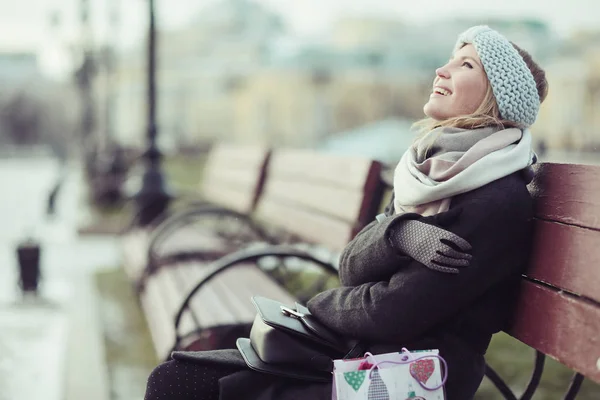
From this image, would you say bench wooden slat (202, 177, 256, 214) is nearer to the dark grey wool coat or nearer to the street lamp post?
the street lamp post

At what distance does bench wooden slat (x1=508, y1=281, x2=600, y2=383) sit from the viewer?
170cm

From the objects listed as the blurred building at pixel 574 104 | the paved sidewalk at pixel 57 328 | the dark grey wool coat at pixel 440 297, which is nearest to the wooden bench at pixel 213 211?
the paved sidewalk at pixel 57 328

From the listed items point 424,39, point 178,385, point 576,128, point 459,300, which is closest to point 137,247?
point 178,385

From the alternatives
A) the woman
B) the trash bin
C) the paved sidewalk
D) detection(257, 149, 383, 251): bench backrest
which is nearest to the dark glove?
the woman

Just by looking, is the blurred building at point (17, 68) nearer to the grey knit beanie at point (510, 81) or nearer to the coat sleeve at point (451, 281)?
the grey knit beanie at point (510, 81)

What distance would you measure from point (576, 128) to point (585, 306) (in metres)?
30.8

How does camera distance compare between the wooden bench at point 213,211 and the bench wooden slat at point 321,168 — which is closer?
the bench wooden slat at point 321,168

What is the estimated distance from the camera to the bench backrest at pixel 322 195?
3270mm

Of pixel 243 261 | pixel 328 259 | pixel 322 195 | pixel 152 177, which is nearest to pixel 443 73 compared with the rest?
pixel 243 261

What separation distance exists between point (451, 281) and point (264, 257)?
2131mm

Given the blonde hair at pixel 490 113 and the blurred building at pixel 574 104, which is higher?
the blonde hair at pixel 490 113

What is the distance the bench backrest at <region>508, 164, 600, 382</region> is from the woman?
0.06 m

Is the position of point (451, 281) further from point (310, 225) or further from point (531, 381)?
point (310, 225)

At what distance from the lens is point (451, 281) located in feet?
5.94
